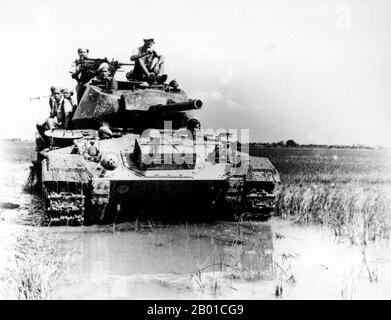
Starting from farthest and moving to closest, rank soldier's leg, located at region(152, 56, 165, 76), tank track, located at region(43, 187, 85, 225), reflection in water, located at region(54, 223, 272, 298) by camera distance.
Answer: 1. soldier's leg, located at region(152, 56, 165, 76)
2. tank track, located at region(43, 187, 85, 225)
3. reflection in water, located at region(54, 223, 272, 298)

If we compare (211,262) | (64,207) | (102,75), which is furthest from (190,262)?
(102,75)

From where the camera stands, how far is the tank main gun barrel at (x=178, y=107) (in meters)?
8.15

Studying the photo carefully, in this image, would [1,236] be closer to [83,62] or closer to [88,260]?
[88,260]

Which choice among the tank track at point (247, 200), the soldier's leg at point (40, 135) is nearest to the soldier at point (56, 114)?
the soldier's leg at point (40, 135)

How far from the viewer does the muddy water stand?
5.13 metres

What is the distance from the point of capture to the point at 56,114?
1212 cm

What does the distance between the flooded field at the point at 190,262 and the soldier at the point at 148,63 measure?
380 cm

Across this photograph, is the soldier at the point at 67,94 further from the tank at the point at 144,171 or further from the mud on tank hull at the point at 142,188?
the mud on tank hull at the point at 142,188

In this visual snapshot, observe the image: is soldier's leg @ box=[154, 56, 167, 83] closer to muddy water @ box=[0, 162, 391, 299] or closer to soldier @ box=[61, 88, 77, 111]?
soldier @ box=[61, 88, 77, 111]

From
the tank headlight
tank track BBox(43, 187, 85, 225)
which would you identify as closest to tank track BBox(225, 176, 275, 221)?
the tank headlight

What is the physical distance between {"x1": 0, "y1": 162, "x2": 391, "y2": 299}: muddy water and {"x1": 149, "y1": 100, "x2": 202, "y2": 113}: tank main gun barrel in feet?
6.70

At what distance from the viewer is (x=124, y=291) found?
16.5 ft

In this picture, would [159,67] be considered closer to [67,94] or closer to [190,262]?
[67,94]
